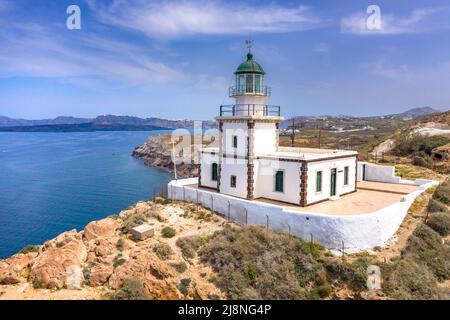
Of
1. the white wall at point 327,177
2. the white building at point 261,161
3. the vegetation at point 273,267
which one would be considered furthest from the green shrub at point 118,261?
the white wall at point 327,177

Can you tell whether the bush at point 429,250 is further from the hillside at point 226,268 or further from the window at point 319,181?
the window at point 319,181

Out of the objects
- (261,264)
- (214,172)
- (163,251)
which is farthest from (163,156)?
(261,264)

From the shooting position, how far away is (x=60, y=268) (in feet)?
41.7

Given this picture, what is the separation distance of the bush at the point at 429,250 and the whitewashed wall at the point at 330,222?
3.06 ft

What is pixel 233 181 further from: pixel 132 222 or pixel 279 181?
pixel 132 222

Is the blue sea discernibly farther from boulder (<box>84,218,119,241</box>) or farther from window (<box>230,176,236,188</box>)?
window (<box>230,176,236,188</box>)

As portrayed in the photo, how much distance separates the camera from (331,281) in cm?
1238

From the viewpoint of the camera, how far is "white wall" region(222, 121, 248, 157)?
58.0 feet

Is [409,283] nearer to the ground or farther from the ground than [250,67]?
nearer to the ground

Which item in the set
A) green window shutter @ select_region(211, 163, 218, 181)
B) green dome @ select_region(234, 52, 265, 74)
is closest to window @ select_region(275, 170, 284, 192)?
green window shutter @ select_region(211, 163, 218, 181)

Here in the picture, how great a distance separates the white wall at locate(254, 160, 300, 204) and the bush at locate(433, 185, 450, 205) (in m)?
8.63

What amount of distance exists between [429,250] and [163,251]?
1097 centimetres

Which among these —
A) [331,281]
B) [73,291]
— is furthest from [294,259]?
[73,291]
